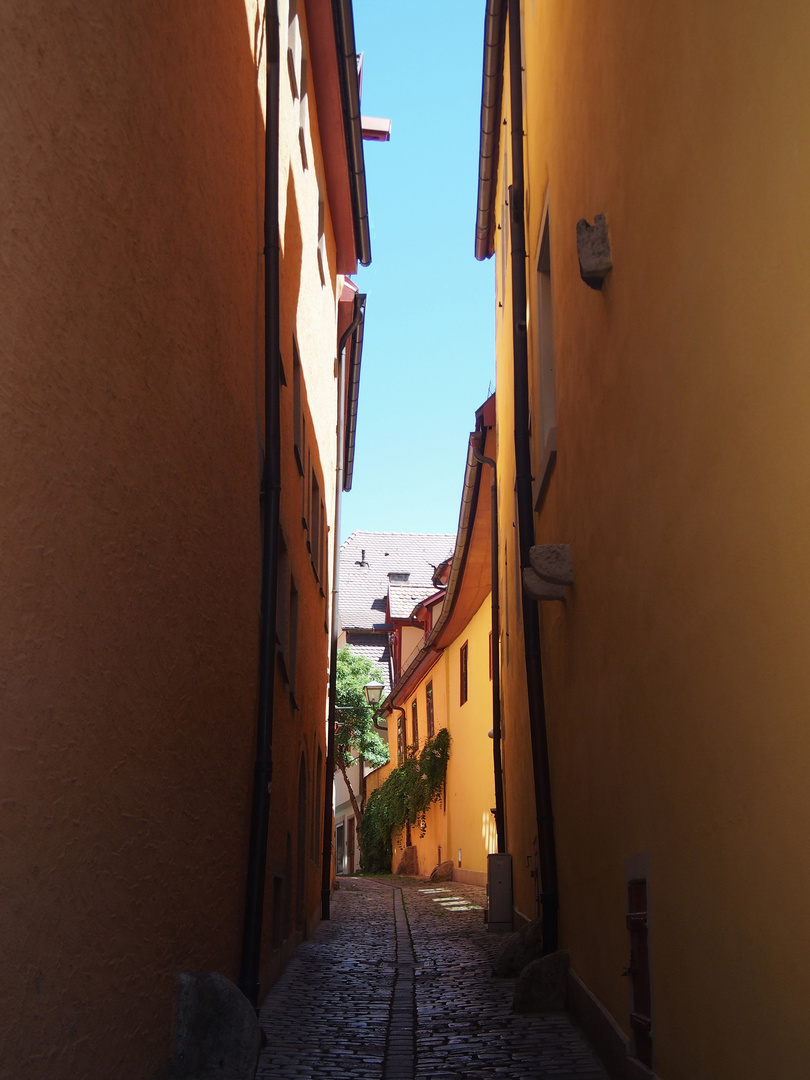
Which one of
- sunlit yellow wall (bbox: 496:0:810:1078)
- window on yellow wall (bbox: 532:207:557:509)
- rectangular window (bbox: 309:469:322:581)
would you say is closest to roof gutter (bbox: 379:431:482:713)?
rectangular window (bbox: 309:469:322:581)

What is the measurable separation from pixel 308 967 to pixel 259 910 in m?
2.74

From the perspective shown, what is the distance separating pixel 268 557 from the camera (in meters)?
7.70

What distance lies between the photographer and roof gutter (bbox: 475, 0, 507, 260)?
12.1 m

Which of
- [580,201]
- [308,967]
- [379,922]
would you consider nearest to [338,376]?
[379,922]

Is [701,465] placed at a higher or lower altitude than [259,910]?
higher

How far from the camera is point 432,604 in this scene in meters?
27.8

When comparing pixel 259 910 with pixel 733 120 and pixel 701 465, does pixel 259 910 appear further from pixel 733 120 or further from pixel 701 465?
pixel 733 120

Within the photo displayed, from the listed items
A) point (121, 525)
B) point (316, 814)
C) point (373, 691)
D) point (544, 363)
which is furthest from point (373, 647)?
point (121, 525)

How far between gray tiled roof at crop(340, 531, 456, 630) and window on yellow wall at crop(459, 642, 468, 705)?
20416 millimetres

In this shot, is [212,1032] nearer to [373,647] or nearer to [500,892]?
[500,892]

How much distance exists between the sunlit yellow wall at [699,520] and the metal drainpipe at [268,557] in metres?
1.95

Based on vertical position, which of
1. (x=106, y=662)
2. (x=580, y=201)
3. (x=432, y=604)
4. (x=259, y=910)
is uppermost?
(x=432, y=604)

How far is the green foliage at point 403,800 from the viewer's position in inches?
907

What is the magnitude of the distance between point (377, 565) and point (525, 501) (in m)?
40.0
